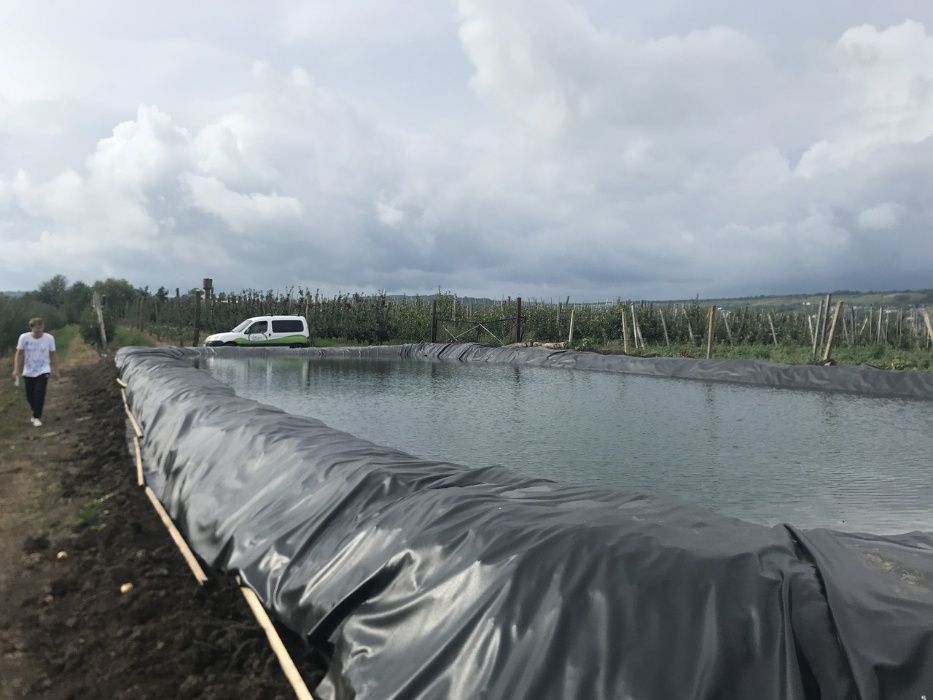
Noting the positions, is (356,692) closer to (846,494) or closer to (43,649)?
(43,649)

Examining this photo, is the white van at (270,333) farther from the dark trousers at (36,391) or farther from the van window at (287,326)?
the dark trousers at (36,391)

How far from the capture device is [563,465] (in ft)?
21.4

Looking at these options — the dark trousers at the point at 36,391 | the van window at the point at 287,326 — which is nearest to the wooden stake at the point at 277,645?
the dark trousers at the point at 36,391

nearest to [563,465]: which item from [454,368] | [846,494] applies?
[846,494]

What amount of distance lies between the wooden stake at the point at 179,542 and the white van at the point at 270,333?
1783 centimetres

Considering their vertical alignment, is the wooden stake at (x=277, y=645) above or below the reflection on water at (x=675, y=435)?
above

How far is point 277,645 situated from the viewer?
2717 mm

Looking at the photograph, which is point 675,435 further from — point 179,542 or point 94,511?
point 94,511

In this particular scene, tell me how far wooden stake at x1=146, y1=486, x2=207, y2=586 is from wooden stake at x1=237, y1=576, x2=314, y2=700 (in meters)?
0.37

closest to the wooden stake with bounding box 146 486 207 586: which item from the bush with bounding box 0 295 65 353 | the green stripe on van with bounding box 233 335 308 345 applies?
the bush with bounding box 0 295 65 353

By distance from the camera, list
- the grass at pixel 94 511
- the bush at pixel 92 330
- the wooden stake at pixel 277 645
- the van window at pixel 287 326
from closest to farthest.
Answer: the wooden stake at pixel 277 645, the grass at pixel 94 511, the bush at pixel 92 330, the van window at pixel 287 326

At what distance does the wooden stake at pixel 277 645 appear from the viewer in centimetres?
241

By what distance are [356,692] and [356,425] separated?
6700 millimetres

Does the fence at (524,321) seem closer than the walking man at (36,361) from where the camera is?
No
